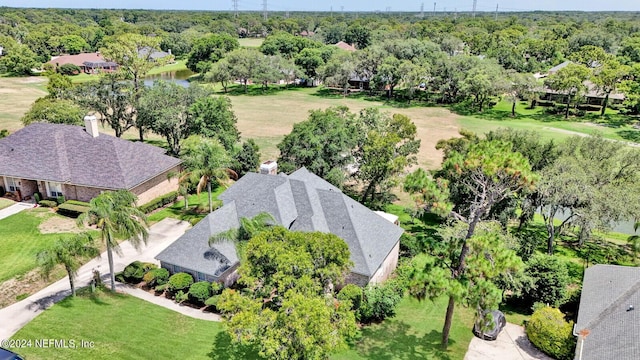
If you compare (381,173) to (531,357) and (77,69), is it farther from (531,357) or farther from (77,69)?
(77,69)

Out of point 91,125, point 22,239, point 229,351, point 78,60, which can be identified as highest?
point 78,60

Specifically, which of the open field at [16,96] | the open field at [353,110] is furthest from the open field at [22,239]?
the open field at [16,96]

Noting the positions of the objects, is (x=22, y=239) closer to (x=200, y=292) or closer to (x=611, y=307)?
(x=200, y=292)

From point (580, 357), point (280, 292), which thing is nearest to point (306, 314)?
point (280, 292)

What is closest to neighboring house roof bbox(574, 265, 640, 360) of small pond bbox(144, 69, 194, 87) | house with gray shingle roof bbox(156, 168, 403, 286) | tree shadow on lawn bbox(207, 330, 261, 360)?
house with gray shingle roof bbox(156, 168, 403, 286)

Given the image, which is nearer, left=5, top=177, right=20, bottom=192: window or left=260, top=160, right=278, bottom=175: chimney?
left=260, top=160, right=278, bottom=175: chimney

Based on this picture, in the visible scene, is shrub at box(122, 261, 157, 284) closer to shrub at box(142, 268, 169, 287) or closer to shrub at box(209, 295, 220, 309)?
shrub at box(142, 268, 169, 287)

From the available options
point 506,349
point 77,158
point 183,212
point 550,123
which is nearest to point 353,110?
point 550,123
